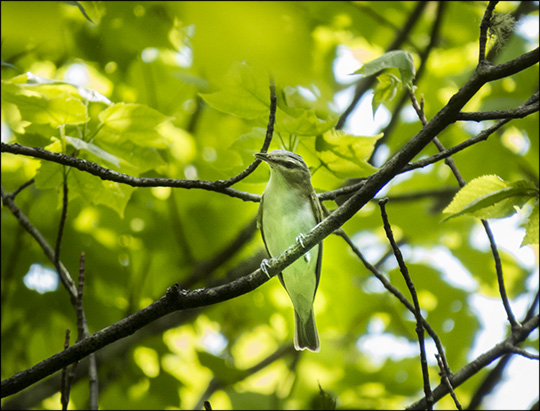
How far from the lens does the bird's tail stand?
4.54 m

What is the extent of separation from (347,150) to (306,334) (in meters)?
2.25

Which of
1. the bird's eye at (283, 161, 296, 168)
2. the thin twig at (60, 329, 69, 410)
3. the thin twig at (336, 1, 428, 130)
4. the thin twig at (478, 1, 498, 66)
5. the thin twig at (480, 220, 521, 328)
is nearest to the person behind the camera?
the thin twig at (478, 1, 498, 66)

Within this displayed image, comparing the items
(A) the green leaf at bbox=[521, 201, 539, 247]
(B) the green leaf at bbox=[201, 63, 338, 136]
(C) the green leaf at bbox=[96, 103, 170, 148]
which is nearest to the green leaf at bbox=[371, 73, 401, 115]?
(B) the green leaf at bbox=[201, 63, 338, 136]

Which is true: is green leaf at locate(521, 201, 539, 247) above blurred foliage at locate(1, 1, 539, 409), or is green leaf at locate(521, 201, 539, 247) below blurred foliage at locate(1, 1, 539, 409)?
below

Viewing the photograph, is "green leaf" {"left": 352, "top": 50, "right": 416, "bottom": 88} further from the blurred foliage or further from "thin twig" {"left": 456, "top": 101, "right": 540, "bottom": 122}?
the blurred foliage

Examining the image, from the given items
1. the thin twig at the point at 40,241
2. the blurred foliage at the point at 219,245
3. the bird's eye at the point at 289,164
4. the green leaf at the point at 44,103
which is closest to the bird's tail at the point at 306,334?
the blurred foliage at the point at 219,245

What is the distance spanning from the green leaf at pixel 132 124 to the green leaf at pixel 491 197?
5.46ft

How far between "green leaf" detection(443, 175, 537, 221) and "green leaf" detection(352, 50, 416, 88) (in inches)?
24.0

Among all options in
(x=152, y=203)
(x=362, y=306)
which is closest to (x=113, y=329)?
(x=152, y=203)

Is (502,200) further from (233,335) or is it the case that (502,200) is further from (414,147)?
(233,335)

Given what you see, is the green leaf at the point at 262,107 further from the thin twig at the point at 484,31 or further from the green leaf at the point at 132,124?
the thin twig at the point at 484,31

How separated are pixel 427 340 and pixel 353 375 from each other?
1198 mm

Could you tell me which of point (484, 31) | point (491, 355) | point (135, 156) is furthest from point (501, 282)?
point (135, 156)

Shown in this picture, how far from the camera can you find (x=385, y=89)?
2871mm
